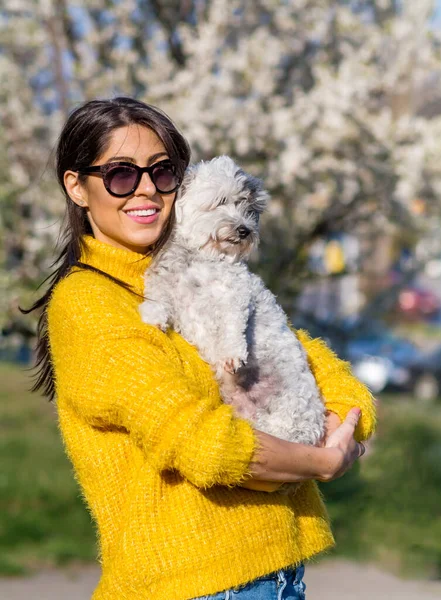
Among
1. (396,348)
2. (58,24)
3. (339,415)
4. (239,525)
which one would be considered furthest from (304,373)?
(396,348)

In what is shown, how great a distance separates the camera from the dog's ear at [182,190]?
2.51 m

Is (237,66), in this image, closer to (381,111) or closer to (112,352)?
(381,111)

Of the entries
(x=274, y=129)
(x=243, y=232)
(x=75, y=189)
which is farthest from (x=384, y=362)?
(x=75, y=189)

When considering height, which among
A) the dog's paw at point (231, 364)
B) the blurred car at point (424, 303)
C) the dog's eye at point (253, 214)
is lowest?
the blurred car at point (424, 303)

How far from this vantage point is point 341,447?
2.25 metres

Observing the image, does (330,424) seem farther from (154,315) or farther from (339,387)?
(154,315)

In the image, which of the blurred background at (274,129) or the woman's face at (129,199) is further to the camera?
the blurred background at (274,129)

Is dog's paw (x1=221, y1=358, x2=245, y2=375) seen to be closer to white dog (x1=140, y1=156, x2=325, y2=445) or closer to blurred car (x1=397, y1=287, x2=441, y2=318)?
white dog (x1=140, y1=156, x2=325, y2=445)

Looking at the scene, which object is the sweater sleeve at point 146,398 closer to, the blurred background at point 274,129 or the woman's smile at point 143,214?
the woman's smile at point 143,214

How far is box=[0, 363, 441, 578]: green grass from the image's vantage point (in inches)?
244

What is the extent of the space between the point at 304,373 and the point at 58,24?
642 centimetres

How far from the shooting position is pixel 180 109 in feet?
24.8

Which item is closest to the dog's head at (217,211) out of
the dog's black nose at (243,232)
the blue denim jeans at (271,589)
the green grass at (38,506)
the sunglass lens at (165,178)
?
the dog's black nose at (243,232)

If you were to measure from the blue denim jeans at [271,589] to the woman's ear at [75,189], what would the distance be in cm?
109
